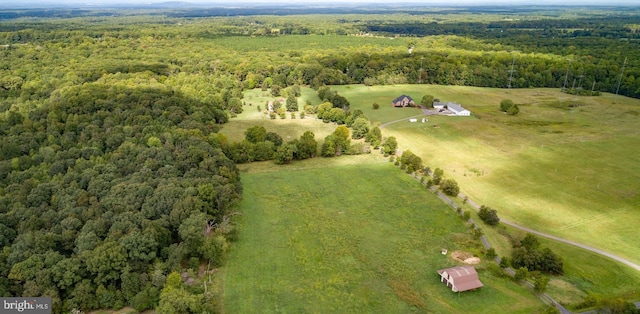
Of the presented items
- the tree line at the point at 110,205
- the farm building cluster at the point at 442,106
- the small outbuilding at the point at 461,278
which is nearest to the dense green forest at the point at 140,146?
the tree line at the point at 110,205

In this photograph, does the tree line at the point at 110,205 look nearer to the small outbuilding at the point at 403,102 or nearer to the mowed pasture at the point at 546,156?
the mowed pasture at the point at 546,156

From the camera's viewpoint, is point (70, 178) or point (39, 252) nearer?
point (39, 252)

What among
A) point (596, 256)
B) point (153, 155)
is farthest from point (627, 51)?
point (153, 155)

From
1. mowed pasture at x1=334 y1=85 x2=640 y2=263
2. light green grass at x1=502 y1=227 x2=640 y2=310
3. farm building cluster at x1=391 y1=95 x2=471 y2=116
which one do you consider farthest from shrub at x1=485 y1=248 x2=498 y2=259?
farm building cluster at x1=391 y1=95 x2=471 y2=116

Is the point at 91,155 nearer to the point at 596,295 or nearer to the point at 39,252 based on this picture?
the point at 39,252

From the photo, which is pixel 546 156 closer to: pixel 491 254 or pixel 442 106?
pixel 442 106
